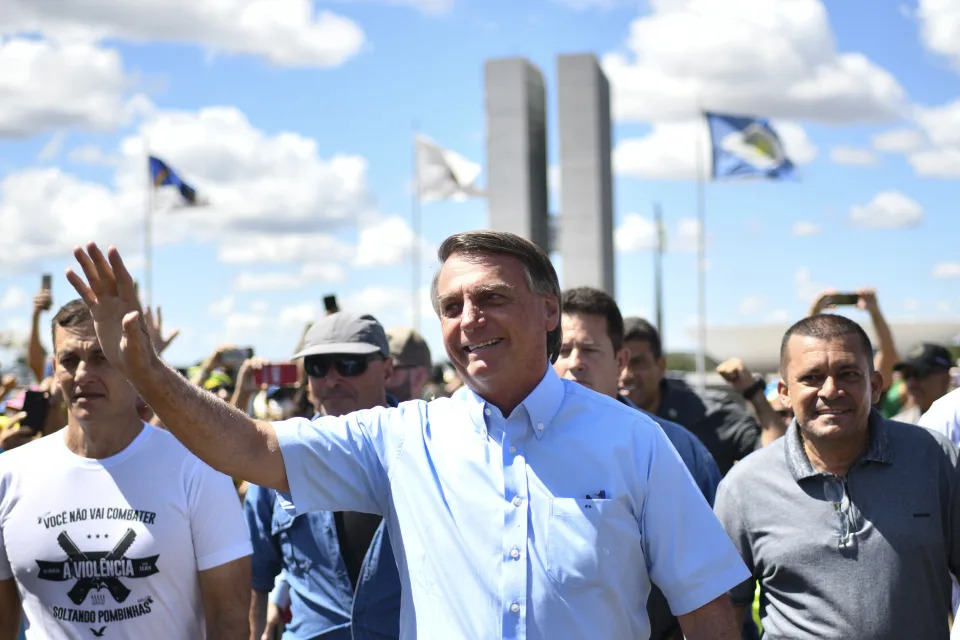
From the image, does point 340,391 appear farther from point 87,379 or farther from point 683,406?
point 683,406

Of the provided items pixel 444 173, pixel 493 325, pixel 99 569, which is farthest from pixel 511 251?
pixel 444 173

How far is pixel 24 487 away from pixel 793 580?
2637 mm

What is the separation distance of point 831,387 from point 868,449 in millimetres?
258

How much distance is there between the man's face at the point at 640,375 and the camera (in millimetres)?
6379

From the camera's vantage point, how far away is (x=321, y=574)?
416 cm

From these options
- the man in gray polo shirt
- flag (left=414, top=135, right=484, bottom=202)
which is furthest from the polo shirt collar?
flag (left=414, top=135, right=484, bottom=202)

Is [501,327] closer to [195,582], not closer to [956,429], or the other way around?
[195,582]

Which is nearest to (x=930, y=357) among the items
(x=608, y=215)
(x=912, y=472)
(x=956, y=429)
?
(x=956, y=429)

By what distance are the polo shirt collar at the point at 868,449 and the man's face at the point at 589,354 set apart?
0.98m

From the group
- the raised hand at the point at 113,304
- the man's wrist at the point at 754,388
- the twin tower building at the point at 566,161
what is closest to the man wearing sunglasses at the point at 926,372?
the man's wrist at the point at 754,388

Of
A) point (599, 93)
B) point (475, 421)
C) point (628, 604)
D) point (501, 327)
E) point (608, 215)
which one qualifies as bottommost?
point (628, 604)

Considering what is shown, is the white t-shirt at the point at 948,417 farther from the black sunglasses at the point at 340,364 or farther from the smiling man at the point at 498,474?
the black sunglasses at the point at 340,364

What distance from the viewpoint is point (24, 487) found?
3695 mm

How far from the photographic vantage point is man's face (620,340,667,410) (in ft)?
20.9
